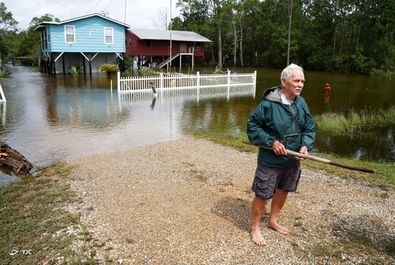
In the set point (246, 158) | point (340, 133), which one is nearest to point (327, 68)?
point (340, 133)

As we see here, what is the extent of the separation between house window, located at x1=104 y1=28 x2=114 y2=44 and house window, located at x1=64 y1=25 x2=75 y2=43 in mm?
2578

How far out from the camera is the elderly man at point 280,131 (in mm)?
3670

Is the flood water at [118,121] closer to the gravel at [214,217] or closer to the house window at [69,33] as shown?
the gravel at [214,217]

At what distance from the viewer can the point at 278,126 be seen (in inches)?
146

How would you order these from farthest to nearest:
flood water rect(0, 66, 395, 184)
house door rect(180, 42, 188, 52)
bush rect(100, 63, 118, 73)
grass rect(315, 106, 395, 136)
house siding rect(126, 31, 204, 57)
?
house door rect(180, 42, 188, 52) < house siding rect(126, 31, 204, 57) < bush rect(100, 63, 118, 73) < grass rect(315, 106, 395, 136) < flood water rect(0, 66, 395, 184)

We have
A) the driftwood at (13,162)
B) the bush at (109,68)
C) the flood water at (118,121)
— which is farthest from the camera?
the bush at (109,68)

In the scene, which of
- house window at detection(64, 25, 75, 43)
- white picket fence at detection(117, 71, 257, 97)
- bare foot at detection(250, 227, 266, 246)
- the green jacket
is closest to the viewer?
the green jacket

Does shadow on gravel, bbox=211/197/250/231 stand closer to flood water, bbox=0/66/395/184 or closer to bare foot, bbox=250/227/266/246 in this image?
bare foot, bbox=250/227/266/246

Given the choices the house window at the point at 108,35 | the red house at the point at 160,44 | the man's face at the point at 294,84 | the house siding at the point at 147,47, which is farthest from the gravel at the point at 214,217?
the house siding at the point at 147,47

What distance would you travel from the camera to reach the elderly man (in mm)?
3670

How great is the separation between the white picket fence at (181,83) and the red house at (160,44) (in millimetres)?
14387

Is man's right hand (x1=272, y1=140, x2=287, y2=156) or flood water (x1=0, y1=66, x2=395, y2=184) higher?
man's right hand (x1=272, y1=140, x2=287, y2=156)

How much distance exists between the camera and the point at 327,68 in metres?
44.1

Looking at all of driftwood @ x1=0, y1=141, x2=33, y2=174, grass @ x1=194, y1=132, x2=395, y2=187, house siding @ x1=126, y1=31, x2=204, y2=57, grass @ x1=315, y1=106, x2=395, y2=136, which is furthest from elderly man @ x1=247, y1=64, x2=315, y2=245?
house siding @ x1=126, y1=31, x2=204, y2=57
